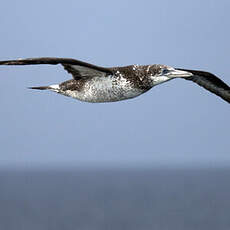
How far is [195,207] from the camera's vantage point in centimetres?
18550

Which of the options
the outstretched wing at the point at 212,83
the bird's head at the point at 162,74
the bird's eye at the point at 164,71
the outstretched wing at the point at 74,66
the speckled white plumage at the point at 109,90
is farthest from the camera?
the outstretched wing at the point at 212,83

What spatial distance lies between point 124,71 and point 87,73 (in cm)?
128

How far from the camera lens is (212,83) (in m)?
32.1

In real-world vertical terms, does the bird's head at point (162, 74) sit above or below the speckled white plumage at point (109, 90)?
above

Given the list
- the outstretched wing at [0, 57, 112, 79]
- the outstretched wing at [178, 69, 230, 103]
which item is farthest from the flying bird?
the outstretched wing at [178, 69, 230, 103]

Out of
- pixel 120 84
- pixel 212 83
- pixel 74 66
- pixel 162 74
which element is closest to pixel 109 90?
pixel 120 84

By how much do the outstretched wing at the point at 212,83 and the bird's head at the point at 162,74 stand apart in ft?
15.6

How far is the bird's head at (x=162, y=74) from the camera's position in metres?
26.4

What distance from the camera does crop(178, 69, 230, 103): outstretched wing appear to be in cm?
3152

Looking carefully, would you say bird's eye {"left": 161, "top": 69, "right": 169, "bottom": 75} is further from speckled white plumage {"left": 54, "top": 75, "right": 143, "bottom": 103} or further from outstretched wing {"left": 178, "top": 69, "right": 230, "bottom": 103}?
outstretched wing {"left": 178, "top": 69, "right": 230, "bottom": 103}

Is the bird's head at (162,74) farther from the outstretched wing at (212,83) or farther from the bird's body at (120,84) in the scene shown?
the outstretched wing at (212,83)

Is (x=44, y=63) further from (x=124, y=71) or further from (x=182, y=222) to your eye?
(x=182, y=222)

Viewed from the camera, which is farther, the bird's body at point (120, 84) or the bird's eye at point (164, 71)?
the bird's eye at point (164, 71)

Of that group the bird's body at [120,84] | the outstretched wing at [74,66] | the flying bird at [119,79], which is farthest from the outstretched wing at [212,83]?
the outstretched wing at [74,66]
